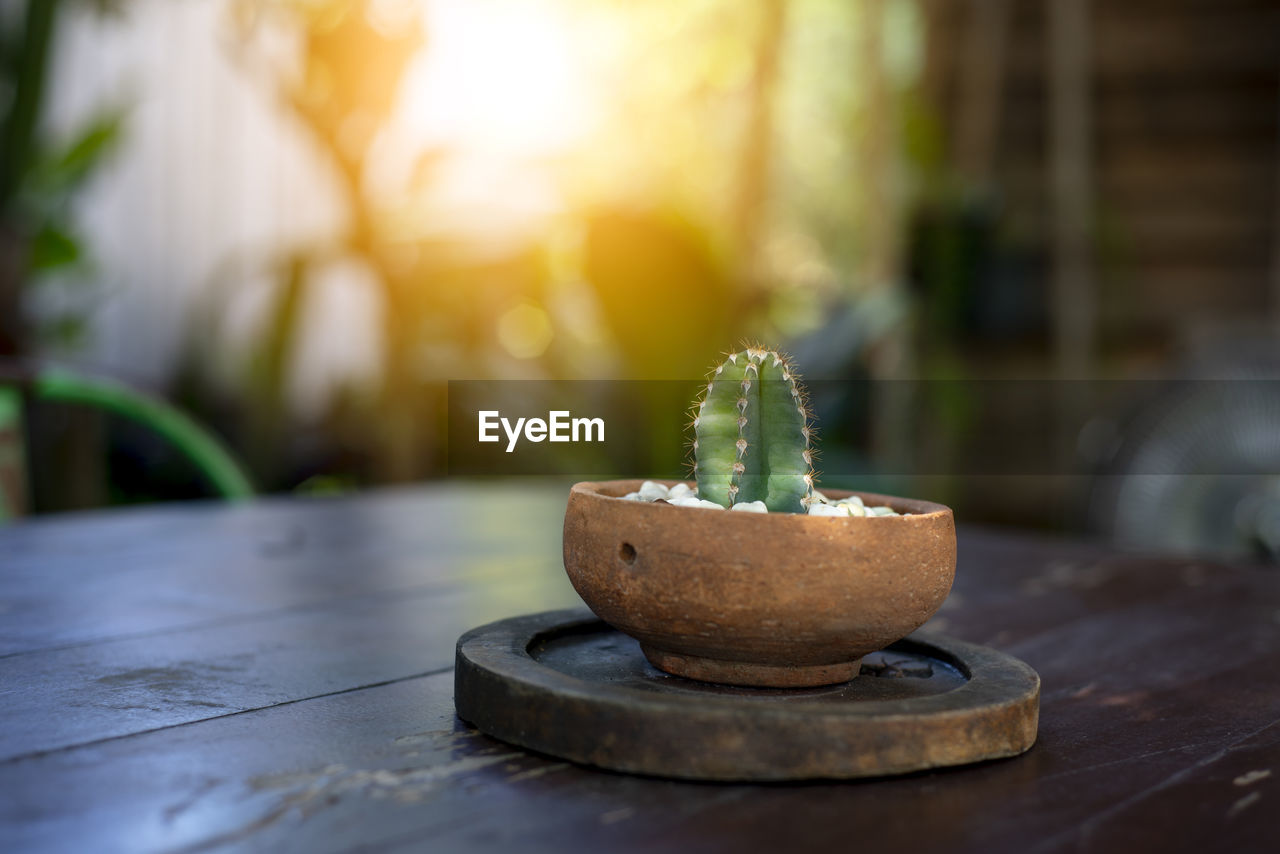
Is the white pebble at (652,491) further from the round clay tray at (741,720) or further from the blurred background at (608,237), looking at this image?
the blurred background at (608,237)

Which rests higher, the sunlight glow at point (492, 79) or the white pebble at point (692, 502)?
the sunlight glow at point (492, 79)

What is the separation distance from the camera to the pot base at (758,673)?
0.53 m

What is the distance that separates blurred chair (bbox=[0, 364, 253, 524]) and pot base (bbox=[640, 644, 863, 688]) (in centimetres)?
114

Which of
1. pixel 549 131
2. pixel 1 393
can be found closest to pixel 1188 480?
pixel 1 393

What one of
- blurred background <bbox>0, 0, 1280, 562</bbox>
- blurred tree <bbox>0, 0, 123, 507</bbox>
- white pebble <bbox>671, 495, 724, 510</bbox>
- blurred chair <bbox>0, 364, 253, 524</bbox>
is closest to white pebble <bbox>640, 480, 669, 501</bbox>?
white pebble <bbox>671, 495, 724, 510</bbox>

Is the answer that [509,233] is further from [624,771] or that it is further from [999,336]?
[624,771]

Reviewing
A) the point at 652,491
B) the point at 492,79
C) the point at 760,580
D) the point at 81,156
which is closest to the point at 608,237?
the point at 81,156

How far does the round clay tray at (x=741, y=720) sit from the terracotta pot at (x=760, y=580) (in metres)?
0.02

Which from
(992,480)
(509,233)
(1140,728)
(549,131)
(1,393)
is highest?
(549,131)

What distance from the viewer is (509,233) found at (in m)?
3.84

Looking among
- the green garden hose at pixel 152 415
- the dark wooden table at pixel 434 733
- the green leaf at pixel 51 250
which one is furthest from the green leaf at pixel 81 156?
the dark wooden table at pixel 434 733

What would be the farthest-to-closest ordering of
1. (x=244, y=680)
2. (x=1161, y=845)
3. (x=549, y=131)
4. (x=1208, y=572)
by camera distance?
(x=549, y=131), (x=1208, y=572), (x=244, y=680), (x=1161, y=845)

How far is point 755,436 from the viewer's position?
530 millimetres

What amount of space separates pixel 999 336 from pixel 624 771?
3.49 metres
